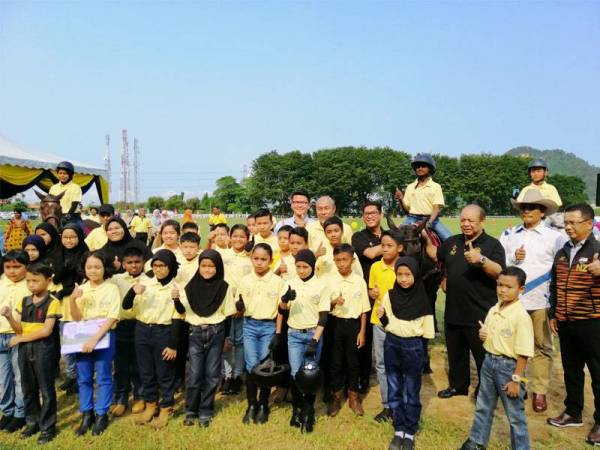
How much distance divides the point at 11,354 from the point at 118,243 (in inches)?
64.7

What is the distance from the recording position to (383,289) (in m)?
4.60

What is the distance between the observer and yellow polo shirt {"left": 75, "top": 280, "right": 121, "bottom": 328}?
4.26m

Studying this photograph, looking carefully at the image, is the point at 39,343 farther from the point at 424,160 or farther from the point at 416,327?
the point at 424,160

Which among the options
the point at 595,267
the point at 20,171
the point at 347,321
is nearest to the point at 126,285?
the point at 347,321

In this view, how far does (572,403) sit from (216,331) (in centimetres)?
369

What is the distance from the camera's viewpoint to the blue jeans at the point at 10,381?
4.21 m

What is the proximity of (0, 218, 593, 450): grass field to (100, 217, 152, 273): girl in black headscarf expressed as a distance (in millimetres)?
1719

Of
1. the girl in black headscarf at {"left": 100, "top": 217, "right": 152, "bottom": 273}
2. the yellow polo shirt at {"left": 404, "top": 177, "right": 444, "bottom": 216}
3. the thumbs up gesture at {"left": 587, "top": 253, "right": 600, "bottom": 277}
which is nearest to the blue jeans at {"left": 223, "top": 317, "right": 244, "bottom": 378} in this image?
the girl in black headscarf at {"left": 100, "top": 217, "right": 152, "bottom": 273}

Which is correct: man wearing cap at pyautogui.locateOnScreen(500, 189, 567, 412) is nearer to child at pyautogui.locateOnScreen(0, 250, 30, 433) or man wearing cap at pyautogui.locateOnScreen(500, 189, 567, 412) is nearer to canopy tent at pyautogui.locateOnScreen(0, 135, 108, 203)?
child at pyautogui.locateOnScreen(0, 250, 30, 433)

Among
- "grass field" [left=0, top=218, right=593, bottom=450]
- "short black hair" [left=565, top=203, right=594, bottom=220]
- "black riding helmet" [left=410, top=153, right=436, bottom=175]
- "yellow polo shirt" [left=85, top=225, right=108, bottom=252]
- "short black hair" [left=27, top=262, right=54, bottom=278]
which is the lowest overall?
"grass field" [left=0, top=218, right=593, bottom=450]

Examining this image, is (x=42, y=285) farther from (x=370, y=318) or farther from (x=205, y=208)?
(x=205, y=208)

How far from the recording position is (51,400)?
13.5 ft

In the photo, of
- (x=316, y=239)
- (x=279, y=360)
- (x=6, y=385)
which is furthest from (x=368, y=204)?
(x=6, y=385)

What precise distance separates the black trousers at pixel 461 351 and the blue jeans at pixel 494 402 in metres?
0.99
